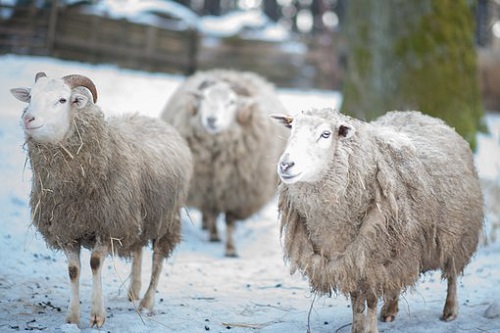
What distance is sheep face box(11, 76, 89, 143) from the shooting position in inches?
173

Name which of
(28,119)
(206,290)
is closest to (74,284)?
(28,119)

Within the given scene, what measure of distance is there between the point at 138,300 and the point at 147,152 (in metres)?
1.18

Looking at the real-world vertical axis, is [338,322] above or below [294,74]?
below

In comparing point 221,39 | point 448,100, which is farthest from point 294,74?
point 448,100

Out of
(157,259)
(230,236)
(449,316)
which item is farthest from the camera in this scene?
(230,236)

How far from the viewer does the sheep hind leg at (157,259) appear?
5188 millimetres

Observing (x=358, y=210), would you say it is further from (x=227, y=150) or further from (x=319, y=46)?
(x=319, y=46)

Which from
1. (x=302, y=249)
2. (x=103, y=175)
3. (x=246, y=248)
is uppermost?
(x=103, y=175)

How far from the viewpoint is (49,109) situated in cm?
446

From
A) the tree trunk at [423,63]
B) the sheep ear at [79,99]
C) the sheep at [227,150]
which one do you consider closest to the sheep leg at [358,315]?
the sheep ear at [79,99]

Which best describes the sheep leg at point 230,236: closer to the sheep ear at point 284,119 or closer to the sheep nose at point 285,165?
the sheep ear at point 284,119

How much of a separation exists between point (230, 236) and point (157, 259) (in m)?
2.60

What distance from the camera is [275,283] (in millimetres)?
6336

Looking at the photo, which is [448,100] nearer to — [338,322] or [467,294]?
[467,294]
